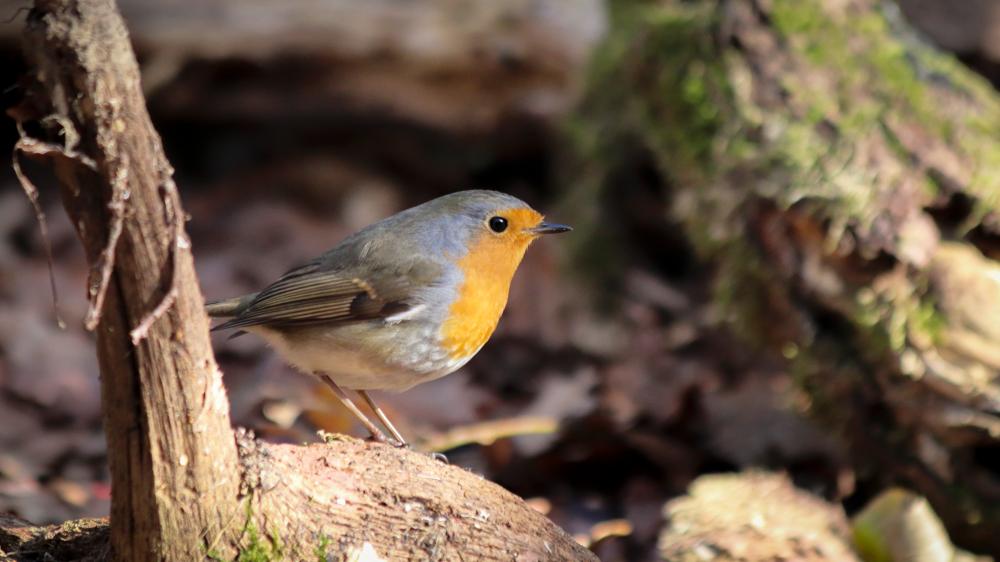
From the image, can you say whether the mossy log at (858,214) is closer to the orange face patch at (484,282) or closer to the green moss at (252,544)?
the orange face patch at (484,282)

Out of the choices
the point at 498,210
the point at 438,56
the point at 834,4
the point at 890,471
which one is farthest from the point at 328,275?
the point at 438,56

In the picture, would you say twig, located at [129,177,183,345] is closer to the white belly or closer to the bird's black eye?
the white belly

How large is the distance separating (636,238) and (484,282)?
3.76 m

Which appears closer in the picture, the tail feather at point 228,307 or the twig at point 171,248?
the twig at point 171,248

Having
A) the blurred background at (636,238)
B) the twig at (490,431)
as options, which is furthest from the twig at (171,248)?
the twig at (490,431)

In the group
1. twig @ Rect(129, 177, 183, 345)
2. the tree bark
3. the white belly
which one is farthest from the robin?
twig @ Rect(129, 177, 183, 345)

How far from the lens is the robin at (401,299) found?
3346 mm

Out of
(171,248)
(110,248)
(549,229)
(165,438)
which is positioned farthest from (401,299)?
(110,248)

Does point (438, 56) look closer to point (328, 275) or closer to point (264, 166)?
point (264, 166)

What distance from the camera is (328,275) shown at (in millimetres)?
3555

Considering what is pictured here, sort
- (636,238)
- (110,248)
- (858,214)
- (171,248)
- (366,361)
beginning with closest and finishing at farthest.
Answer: (110,248) < (171,248) < (366,361) < (858,214) < (636,238)

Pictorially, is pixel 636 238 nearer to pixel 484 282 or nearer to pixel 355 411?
pixel 484 282

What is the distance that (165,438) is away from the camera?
2.16 metres

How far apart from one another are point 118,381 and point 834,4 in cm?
403
